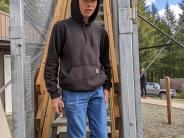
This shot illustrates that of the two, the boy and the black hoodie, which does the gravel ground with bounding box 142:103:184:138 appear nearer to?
the boy

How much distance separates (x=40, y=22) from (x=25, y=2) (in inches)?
35.3

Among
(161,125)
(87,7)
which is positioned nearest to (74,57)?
(87,7)

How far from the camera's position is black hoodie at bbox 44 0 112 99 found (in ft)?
11.3

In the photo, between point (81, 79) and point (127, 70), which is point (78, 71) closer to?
point (81, 79)

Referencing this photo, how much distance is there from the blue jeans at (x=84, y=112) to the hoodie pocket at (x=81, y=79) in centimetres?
5

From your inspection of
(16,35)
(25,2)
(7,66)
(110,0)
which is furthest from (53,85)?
(7,66)

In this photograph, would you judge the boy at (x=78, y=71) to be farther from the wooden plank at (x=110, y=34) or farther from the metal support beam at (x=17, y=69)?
the wooden plank at (x=110, y=34)

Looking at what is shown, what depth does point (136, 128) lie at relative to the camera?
343 centimetres

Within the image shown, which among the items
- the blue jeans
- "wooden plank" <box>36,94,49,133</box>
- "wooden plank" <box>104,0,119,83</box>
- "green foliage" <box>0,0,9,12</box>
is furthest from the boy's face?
"green foliage" <box>0,0,9,12</box>

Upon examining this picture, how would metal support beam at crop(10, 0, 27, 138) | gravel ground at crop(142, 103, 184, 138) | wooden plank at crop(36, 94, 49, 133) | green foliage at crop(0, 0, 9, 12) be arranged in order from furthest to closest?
1. green foliage at crop(0, 0, 9, 12)
2. gravel ground at crop(142, 103, 184, 138)
3. wooden plank at crop(36, 94, 49, 133)
4. metal support beam at crop(10, 0, 27, 138)

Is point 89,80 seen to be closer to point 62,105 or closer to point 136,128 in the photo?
point 62,105

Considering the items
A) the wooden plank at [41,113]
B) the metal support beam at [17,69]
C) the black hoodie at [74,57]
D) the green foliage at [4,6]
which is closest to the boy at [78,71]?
the black hoodie at [74,57]

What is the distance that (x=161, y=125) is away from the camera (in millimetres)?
12367

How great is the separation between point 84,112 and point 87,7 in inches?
33.1
